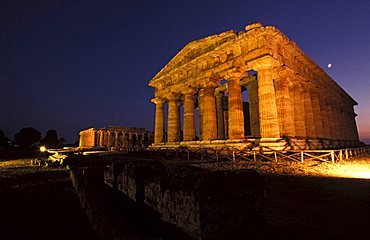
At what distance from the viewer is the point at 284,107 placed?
17516 millimetres

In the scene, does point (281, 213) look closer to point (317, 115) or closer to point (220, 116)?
point (220, 116)

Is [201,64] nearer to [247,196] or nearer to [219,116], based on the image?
[219,116]

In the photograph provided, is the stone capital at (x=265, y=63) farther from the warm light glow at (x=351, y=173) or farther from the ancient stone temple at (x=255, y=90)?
the warm light glow at (x=351, y=173)

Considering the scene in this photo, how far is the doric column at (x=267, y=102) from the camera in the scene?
15.0 metres

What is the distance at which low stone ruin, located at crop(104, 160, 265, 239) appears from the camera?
80.7 inches

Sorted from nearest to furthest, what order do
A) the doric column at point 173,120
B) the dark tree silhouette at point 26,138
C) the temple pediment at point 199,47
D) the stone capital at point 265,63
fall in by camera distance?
the stone capital at point 265,63, the temple pediment at point 199,47, the doric column at point 173,120, the dark tree silhouette at point 26,138

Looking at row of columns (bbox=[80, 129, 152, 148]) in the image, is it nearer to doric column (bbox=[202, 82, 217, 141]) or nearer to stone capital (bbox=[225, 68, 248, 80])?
doric column (bbox=[202, 82, 217, 141])

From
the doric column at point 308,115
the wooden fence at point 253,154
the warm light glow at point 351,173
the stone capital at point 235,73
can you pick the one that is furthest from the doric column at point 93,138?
the warm light glow at point 351,173

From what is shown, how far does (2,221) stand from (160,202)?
3069mm

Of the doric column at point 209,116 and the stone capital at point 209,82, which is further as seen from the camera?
the stone capital at point 209,82

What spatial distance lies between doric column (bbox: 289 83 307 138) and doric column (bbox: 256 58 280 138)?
5.48 metres

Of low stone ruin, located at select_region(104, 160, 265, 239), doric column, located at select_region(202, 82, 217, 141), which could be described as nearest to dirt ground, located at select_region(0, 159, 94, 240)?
low stone ruin, located at select_region(104, 160, 265, 239)

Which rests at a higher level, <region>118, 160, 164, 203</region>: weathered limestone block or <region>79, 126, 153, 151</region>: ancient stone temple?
<region>79, 126, 153, 151</region>: ancient stone temple

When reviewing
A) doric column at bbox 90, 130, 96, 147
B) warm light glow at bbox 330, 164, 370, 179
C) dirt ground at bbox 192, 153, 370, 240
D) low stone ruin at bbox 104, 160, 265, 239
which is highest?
doric column at bbox 90, 130, 96, 147
